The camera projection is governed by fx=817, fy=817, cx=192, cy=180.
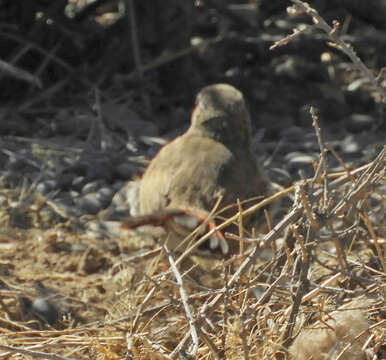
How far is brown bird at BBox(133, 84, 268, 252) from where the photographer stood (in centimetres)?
377

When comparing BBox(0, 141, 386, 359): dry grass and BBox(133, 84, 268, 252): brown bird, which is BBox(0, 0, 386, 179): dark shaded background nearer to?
BBox(133, 84, 268, 252): brown bird

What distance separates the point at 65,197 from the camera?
468 centimetres

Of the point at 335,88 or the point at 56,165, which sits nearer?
the point at 56,165

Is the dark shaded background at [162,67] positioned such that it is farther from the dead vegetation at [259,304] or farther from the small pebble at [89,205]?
the dead vegetation at [259,304]

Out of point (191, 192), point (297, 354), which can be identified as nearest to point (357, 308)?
point (297, 354)

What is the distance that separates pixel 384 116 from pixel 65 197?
2496mm

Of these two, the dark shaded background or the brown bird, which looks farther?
the dark shaded background

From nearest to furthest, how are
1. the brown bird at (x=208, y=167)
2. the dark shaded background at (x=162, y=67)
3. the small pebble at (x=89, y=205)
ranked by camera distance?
the brown bird at (x=208, y=167), the small pebble at (x=89, y=205), the dark shaded background at (x=162, y=67)

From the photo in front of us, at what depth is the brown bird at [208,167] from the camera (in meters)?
3.77

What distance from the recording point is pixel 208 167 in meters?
3.91

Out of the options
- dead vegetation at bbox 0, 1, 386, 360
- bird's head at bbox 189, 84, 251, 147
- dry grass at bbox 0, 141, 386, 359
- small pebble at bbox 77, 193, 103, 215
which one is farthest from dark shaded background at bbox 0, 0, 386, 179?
dry grass at bbox 0, 141, 386, 359

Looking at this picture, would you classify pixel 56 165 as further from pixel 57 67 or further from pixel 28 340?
pixel 28 340

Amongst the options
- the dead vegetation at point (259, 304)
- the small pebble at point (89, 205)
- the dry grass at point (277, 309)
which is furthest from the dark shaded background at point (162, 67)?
the dry grass at point (277, 309)

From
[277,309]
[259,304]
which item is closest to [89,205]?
[277,309]
